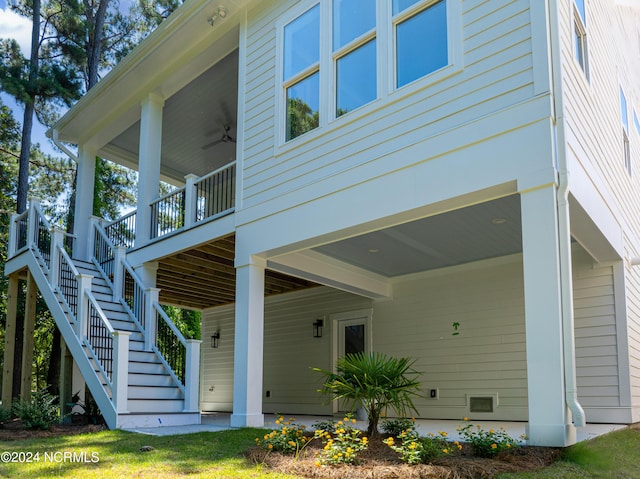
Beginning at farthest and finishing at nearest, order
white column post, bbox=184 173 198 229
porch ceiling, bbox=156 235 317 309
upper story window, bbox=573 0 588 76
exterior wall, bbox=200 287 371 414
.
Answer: exterior wall, bbox=200 287 371 414 < porch ceiling, bbox=156 235 317 309 < white column post, bbox=184 173 198 229 < upper story window, bbox=573 0 588 76

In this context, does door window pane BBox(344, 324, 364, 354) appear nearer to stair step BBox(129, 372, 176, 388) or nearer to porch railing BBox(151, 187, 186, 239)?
stair step BBox(129, 372, 176, 388)

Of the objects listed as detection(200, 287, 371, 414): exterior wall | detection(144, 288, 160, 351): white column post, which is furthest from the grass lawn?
detection(200, 287, 371, 414): exterior wall

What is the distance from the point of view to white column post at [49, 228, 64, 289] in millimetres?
9516

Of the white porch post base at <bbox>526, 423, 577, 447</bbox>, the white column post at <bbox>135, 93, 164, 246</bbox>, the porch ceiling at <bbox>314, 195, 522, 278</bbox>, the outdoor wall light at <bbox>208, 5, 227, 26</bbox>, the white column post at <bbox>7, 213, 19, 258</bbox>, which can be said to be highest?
the outdoor wall light at <bbox>208, 5, 227, 26</bbox>

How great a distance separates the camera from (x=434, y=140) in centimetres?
575

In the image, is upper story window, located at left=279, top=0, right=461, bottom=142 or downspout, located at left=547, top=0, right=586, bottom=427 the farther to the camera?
upper story window, located at left=279, top=0, right=461, bottom=142

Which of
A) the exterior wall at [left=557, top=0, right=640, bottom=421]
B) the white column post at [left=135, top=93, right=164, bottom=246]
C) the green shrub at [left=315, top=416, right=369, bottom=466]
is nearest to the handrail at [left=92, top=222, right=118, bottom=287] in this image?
the white column post at [left=135, top=93, right=164, bottom=246]

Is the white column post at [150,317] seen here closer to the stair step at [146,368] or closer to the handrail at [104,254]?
the stair step at [146,368]

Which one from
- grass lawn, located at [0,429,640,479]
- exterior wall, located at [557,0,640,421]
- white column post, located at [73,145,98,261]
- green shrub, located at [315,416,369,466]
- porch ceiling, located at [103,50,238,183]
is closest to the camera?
grass lawn, located at [0,429,640,479]

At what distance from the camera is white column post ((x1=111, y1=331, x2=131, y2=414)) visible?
24.4 ft

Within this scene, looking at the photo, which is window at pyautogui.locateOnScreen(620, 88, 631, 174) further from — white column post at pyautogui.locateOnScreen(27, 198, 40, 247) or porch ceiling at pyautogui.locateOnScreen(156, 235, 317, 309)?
white column post at pyautogui.locateOnScreen(27, 198, 40, 247)

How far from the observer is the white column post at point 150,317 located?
8992mm

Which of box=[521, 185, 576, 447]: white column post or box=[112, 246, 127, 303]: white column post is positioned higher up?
box=[112, 246, 127, 303]: white column post

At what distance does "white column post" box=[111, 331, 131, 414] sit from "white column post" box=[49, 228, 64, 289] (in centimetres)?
257
